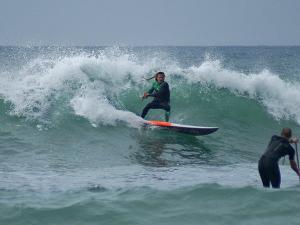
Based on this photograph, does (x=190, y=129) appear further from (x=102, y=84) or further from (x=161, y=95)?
(x=102, y=84)

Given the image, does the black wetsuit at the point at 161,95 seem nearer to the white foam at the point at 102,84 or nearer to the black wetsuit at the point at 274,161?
the white foam at the point at 102,84

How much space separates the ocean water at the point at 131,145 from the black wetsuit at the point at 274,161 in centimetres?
44

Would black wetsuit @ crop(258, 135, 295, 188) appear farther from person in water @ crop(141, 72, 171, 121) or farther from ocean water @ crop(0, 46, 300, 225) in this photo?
person in water @ crop(141, 72, 171, 121)

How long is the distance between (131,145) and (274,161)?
5279 mm

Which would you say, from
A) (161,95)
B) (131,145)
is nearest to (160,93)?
(161,95)

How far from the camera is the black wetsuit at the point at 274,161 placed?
8273 mm

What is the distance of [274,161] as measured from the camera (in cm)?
831

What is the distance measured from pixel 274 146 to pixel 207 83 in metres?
11.2

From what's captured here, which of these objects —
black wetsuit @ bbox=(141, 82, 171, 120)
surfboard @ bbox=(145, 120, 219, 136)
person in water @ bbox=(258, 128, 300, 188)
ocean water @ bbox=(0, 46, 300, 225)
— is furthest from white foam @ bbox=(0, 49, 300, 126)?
person in water @ bbox=(258, 128, 300, 188)

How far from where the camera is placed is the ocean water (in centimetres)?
→ 673

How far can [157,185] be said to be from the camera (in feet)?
27.6

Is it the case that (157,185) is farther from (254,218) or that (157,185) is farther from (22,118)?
(22,118)

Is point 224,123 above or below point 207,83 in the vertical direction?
below

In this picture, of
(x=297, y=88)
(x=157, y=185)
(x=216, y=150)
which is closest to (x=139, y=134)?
(x=216, y=150)
